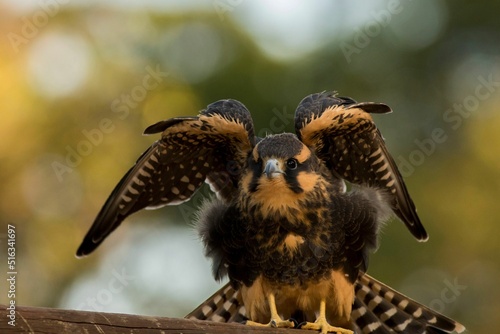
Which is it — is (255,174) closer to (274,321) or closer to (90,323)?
(274,321)

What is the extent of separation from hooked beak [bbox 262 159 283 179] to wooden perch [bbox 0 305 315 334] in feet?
3.90

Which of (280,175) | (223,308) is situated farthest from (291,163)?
(223,308)

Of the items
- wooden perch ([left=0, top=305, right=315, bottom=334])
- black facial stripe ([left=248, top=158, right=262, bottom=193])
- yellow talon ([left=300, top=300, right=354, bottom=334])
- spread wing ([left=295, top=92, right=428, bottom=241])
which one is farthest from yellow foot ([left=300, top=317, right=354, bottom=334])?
wooden perch ([left=0, top=305, right=315, bottom=334])

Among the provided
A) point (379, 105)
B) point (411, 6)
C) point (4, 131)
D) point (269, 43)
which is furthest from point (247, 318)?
point (411, 6)

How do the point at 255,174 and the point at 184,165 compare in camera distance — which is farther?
the point at 184,165

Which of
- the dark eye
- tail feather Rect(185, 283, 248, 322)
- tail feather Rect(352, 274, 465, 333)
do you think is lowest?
tail feather Rect(352, 274, 465, 333)

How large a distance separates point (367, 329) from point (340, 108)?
1265 mm

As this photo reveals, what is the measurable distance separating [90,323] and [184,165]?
2148mm

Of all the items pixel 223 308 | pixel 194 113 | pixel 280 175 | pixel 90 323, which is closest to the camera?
pixel 90 323

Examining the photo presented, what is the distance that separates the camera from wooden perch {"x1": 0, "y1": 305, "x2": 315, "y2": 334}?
2.65 metres

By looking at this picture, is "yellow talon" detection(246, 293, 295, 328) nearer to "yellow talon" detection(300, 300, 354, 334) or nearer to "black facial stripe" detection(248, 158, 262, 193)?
"yellow talon" detection(300, 300, 354, 334)

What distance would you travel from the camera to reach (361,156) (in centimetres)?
491

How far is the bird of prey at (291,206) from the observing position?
4367mm

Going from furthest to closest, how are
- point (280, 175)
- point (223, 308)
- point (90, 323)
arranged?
1. point (223, 308)
2. point (280, 175)
3. point (90, 323)
